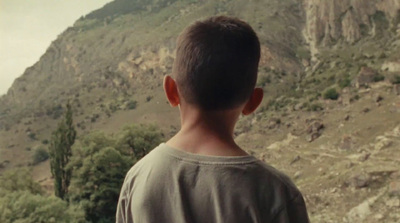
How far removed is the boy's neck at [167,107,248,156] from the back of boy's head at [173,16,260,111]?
17 mm

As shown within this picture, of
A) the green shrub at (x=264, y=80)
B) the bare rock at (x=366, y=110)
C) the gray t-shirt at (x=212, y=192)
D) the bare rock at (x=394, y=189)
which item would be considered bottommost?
the bare rock at (x=366, y=110)

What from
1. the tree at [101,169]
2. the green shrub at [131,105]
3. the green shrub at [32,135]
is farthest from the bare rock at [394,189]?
the green shrub at [32,135]

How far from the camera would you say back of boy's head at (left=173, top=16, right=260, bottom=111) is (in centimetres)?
84

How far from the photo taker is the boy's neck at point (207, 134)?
827 millimetres

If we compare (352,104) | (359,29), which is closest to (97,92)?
(359,29)

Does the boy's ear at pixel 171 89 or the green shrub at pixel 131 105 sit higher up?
the boy's ear at pixel 171 89

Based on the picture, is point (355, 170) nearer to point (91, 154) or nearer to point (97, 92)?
point (91, 154)

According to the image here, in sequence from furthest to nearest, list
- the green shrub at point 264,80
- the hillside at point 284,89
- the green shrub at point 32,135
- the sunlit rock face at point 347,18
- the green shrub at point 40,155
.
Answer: the sunlit rock face at point 347,18, the green shrub at point 32,135, the green shrub at point 264,80, the green shrub at point 40,155, the hillside at point 284,89

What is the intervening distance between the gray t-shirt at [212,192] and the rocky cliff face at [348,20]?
1240 inches

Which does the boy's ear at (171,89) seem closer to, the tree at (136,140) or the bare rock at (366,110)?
the tree at (136,140)

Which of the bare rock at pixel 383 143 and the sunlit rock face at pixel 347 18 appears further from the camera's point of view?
the sunlit rock face at pixel 347 18

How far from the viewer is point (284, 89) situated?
88.4 ft

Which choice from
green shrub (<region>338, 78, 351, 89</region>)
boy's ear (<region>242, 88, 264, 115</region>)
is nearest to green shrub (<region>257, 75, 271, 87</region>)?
green shrub (<region>338, 78, 351, 89</region>)

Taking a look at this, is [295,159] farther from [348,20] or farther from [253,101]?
[348,20]
